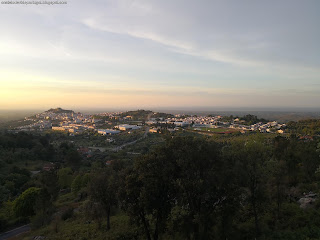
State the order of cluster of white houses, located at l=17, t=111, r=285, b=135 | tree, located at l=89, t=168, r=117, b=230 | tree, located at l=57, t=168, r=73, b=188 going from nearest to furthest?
tree, located at l=89, t=168, r=117, b=230
tree, located at l=57, t=168, r=73, b=188
cluster of white houses, located at l=17, t=111, r=285, b=135

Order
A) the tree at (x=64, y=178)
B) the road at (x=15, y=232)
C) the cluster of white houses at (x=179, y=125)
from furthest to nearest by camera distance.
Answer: the cluster of white houses at (x=179, y=125), the tree at (x=64, y=178), the road at (x=15, y=232)

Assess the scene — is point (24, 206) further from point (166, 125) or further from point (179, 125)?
point (179, 125)

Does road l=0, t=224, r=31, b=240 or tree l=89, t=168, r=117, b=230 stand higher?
tree l=89, t=168, r=117, b=230

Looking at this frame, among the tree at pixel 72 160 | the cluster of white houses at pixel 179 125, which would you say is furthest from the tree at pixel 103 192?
the cluster of white houses at pixel 179 125

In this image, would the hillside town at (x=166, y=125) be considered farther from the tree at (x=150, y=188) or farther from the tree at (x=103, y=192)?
the tree at (x=150, y=188)

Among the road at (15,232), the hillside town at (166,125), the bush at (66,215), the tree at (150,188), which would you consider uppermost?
the tree at (150,188)

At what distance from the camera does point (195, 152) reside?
7215 millimetres

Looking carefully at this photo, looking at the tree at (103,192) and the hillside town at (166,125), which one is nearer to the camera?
the tree at (103,192)

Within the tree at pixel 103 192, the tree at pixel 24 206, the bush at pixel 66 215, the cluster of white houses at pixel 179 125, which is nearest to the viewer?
the tree at pixel 103 192

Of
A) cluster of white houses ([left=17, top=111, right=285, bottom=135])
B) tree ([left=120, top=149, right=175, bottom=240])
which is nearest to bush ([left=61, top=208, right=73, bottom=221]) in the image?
tree ([left=120, top=149, right=175, bottom=240])

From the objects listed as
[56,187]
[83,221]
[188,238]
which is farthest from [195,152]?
[56,187]

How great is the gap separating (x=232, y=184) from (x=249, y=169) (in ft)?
4.82

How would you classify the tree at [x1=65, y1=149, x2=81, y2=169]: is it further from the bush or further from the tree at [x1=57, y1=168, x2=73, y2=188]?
the bush

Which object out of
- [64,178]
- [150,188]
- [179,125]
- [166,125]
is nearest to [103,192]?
[150,188]
